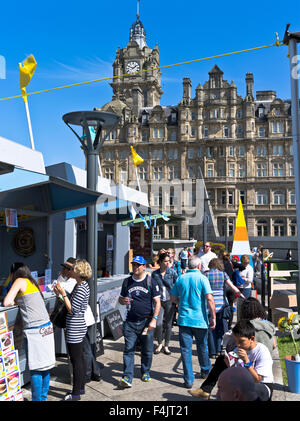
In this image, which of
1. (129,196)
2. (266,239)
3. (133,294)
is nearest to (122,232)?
(129,196)

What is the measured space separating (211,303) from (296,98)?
3243mm

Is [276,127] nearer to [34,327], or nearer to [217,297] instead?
[217,297]

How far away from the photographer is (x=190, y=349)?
5.57 m

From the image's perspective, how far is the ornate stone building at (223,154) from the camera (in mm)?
53031

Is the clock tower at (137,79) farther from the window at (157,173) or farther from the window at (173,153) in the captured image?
the window at (157,173)

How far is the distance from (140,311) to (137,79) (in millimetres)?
62062

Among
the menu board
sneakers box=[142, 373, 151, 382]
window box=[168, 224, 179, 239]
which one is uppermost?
window box=[168, 224, 179, 239]

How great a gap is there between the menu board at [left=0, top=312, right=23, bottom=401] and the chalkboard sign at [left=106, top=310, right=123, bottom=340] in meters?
3.52

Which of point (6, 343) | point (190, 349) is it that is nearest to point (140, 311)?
point (190, 349)

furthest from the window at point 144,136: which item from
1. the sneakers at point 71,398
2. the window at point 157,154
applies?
the sneakers at point 71,398

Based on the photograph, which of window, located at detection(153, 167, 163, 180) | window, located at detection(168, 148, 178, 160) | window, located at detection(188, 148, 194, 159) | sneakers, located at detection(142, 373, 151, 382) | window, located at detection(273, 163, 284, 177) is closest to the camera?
sneakers, located at detection(142, 373, 151, 382)

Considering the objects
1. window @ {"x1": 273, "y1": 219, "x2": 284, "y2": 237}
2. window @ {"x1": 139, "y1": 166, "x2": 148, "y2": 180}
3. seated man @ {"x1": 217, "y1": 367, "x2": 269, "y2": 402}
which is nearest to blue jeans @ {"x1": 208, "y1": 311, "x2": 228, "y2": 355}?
seated man @ {"x1": 217, "y1": 367, "x2": 269, "y2": 402}

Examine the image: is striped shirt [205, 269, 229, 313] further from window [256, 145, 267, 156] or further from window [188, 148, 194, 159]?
window [256, 145, 267, 156]

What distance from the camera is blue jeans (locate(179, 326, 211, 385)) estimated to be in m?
5.48
